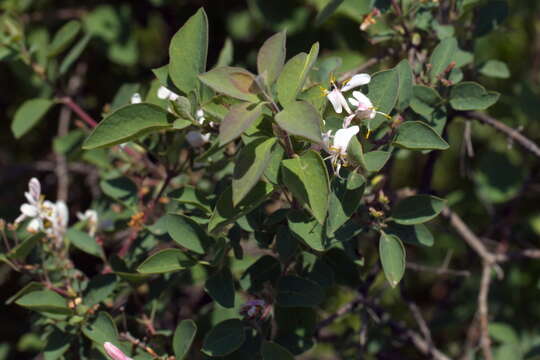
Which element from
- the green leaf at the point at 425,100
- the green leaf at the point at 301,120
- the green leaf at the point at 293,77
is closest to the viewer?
the green leaf at the point at 301,120

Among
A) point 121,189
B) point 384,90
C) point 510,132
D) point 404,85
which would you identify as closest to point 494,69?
point 510,132

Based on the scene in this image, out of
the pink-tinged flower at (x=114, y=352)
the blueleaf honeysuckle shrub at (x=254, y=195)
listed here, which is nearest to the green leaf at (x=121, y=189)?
the blueleaf honeysuckle shrub at (x=254, y=195)

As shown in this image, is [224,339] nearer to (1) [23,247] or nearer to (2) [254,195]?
(2) [254,195]

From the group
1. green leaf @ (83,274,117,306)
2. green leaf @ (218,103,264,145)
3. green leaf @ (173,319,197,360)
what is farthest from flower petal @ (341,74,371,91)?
green leaf @ (83,274,117,306)

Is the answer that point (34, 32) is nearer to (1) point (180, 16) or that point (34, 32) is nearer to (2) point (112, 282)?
(1) point (180, 16)

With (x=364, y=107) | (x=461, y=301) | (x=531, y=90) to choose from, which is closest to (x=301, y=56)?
(x=364, y=107)

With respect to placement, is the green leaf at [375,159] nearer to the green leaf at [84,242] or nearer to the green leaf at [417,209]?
the green leaf at [417,209]
